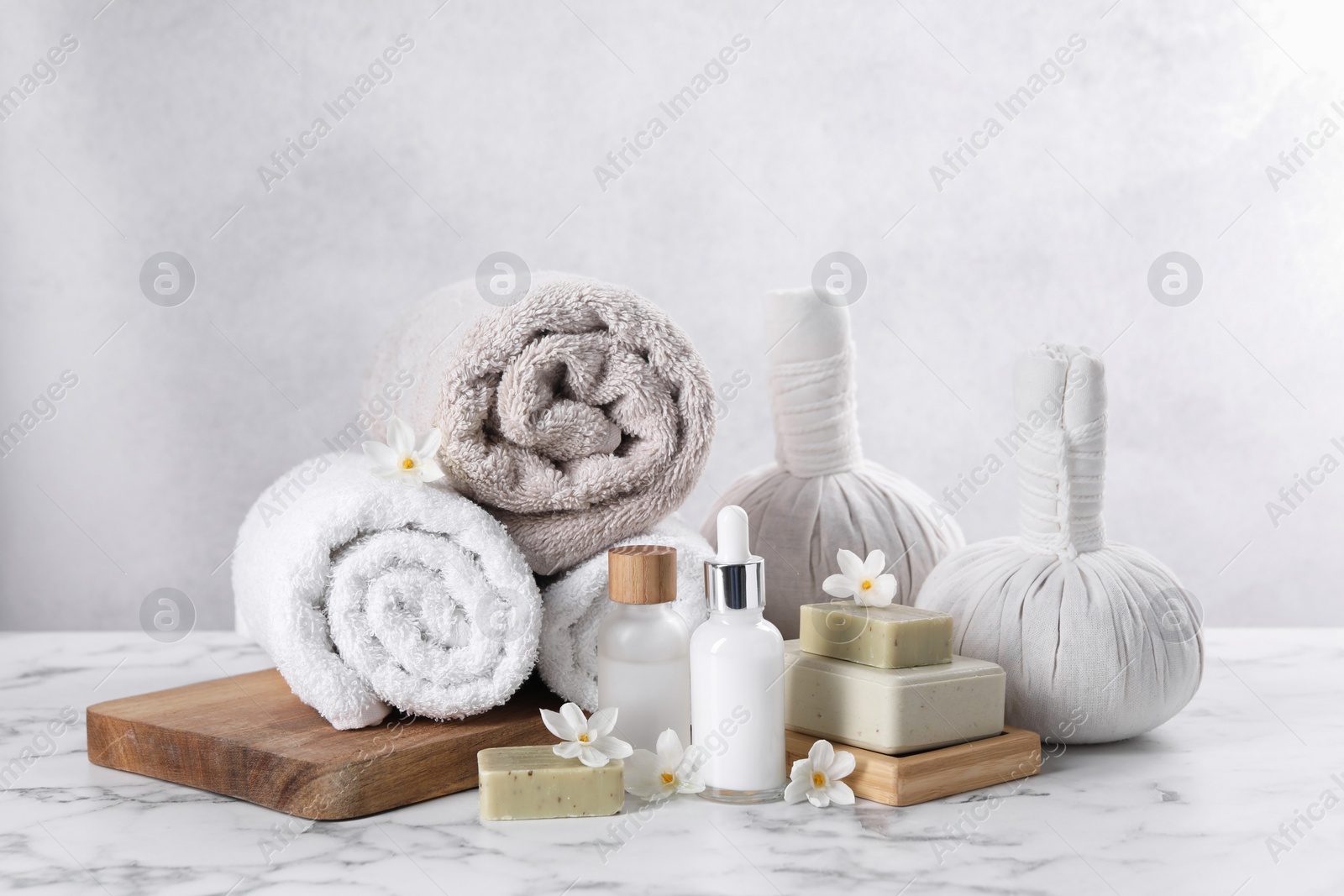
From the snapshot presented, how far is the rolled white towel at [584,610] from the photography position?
0.75 m

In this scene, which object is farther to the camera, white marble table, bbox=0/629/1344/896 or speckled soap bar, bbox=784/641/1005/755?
speckled soap bar, bbox=784/641/1005/755

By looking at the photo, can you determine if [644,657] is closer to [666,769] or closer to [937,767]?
[666,769]

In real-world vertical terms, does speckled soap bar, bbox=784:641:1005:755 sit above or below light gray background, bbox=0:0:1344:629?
below

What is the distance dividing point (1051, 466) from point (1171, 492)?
74cm

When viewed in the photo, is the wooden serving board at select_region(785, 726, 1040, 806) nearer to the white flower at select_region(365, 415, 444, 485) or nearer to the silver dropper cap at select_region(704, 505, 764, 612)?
the silver dropper cap at select_region(704, 505, 764, 612)

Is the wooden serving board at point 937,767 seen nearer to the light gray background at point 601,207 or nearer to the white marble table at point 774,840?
the white marble table at point 774,840

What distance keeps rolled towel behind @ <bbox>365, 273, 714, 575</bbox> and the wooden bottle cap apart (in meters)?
0.06

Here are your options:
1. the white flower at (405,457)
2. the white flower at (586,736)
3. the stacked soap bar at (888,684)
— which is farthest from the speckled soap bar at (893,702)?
the white flower at (405,457)

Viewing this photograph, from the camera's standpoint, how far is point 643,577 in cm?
68

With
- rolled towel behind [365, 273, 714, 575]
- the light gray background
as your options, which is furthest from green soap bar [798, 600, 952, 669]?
the light gray background

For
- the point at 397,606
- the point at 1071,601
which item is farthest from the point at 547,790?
the point at 1071,601

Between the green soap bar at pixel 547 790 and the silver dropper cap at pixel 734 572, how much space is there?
102 millimetres

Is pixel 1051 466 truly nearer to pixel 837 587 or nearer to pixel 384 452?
pixel 837 587

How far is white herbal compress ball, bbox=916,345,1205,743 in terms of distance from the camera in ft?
2.40
